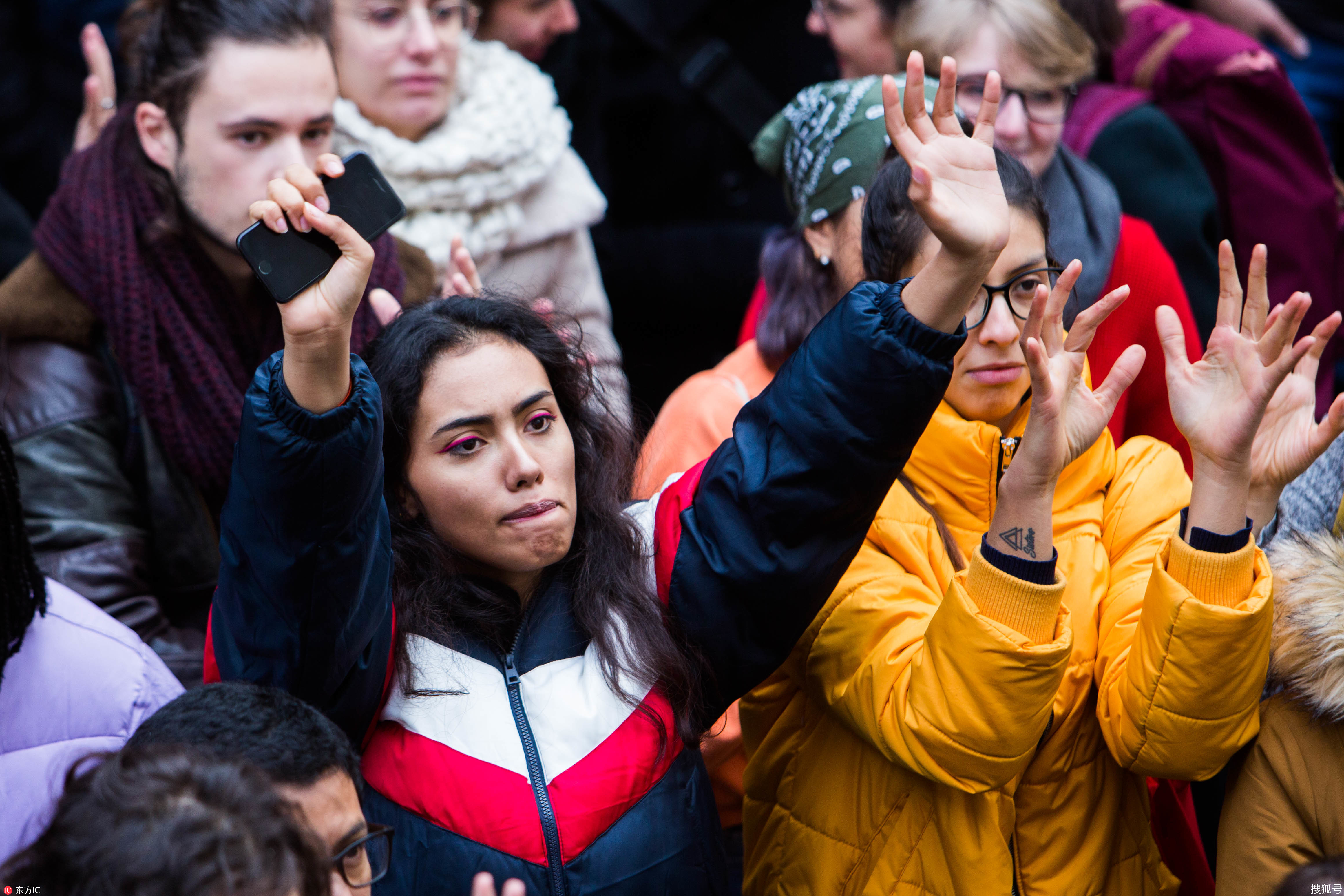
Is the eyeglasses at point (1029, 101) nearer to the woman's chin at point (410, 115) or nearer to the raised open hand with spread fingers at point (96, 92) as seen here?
the woman's chin at point (410, 115)

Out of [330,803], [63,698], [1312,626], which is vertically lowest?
[1312,626]

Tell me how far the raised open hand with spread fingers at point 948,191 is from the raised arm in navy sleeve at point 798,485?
0.16 feet

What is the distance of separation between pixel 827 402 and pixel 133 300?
1502 millimetres

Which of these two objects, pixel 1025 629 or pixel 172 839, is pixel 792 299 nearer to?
pixel 1025 629

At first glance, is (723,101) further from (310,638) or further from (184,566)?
(310,638)

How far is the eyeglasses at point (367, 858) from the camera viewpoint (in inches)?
57.8

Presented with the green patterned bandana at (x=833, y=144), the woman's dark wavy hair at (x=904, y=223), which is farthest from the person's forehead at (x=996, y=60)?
the woman's dark wavy hair at (x=904, y=223)

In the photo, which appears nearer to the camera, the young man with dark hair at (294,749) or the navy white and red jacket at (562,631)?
the young man with dark hair at (294,749)

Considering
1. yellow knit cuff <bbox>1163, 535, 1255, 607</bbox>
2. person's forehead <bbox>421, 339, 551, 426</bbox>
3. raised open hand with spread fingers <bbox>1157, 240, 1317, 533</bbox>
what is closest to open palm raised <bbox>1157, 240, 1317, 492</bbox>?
raised open hand with spread fingers <bbox>1157, 240, 1317, 533</bbox>

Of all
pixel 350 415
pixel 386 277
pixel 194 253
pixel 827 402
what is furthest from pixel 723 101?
pixel 350 415

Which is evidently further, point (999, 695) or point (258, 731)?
point (999, 695)

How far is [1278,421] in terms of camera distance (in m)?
2.06

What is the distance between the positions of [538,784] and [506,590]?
12.2 inches

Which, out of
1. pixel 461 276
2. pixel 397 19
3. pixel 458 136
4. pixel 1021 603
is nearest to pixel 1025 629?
pixel 1021 603
